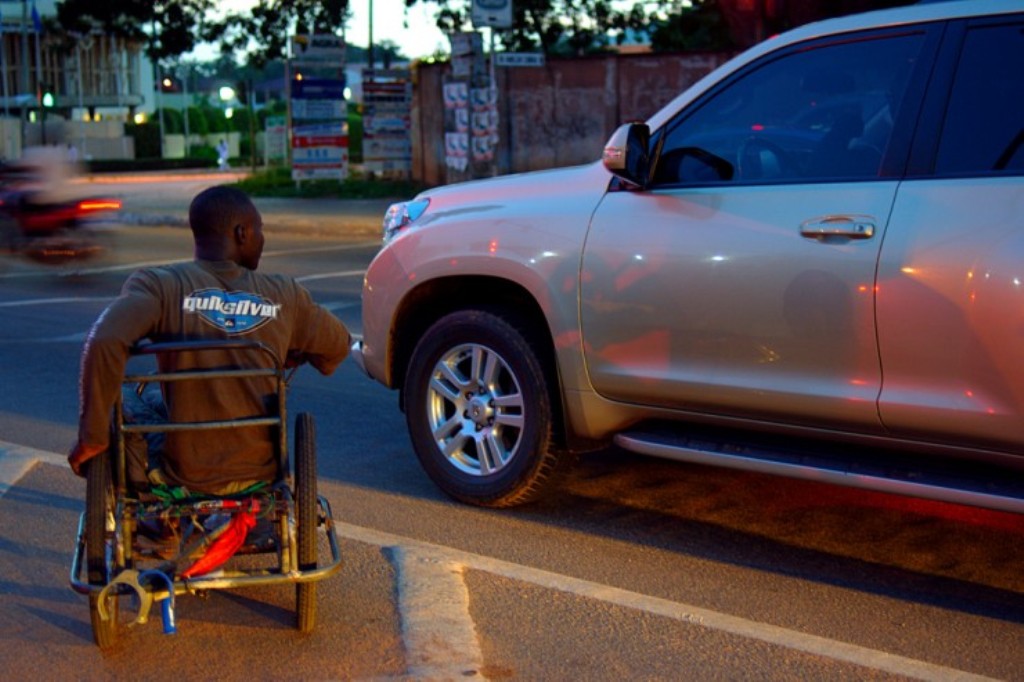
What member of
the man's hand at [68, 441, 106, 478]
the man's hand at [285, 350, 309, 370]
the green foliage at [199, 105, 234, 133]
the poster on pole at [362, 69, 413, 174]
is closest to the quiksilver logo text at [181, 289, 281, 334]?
the man's hand at [285, 350, 309, 370]

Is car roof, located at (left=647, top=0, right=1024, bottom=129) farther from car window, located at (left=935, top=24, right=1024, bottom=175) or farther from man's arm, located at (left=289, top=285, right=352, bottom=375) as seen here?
man's arm, located at (left=289, top=285, right=352, bottom=375)

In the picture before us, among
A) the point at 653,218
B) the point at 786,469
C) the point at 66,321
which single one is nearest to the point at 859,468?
the point at 786,469

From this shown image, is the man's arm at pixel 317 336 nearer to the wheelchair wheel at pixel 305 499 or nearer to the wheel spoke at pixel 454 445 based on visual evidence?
the wheelchair wheel at pixel 305 499

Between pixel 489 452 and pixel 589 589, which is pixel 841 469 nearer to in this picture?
pixel 589 589

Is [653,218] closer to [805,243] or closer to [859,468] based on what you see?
[805,243]

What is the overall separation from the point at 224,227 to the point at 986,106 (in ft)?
8.59

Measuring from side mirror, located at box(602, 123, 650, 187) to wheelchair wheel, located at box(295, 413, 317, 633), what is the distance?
65.6 inches

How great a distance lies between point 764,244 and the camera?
518cm

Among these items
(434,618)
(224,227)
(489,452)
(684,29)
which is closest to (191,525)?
(434,618)

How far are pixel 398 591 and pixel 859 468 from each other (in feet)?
5.45

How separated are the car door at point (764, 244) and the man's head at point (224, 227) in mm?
1552

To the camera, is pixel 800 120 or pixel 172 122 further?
pixel 172 122

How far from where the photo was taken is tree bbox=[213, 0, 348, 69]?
29.6 metres

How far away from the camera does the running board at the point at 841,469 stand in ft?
15.5
